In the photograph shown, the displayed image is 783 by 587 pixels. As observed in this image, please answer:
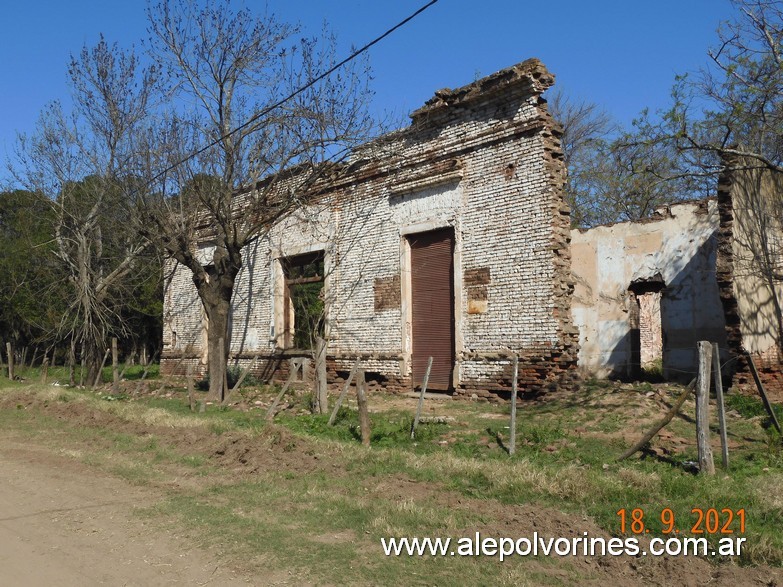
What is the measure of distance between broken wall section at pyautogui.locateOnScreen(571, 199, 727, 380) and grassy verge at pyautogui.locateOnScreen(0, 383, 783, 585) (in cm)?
385

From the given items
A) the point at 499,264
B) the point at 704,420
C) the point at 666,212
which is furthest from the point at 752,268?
the point at 704,420

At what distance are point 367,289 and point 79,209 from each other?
1134cm

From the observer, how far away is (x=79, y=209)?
72.5 feet

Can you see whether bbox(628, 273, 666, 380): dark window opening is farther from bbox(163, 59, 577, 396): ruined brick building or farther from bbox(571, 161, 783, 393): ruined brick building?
bbox(163, 59, 577, 396): ruined brick building

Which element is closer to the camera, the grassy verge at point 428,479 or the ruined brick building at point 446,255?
the grassy verge at point 428,479

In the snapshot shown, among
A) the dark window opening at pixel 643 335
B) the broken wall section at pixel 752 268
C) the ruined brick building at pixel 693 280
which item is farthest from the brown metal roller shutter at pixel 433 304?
the broken wall section at pixel 752 268

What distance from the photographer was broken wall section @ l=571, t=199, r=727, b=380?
49.8 ft

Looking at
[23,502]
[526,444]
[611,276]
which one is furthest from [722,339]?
[23,502]

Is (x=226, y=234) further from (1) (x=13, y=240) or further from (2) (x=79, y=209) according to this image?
(1) (x=13, y=240)

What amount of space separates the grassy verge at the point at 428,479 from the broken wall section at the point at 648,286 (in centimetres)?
385

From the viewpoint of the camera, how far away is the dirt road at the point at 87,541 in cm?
498

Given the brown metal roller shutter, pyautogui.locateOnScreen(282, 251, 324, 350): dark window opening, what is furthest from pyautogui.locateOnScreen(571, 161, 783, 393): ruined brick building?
pyautogui.locateOnScreen(282, 251, 324, 350): dark window opening

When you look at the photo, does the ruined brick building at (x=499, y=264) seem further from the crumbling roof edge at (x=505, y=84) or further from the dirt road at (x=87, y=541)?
the dirt road at (x=87, y=541)

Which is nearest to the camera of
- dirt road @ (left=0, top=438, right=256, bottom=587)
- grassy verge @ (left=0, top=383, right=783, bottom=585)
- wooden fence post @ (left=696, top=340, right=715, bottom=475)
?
dirt road @ (left=0, top=438, right=256, bottom=587)
